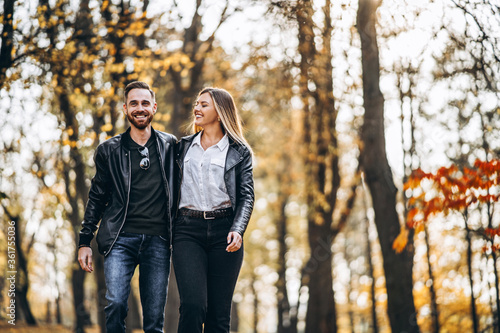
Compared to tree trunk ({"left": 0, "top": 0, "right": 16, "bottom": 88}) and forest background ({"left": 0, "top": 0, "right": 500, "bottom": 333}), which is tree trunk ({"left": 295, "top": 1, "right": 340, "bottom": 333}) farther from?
tree trunk ({"left": 0, "top": 0, "right": 16, "bottom": 88})

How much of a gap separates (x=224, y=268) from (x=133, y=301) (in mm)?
12962

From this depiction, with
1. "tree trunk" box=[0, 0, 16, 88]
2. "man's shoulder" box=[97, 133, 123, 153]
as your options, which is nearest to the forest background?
"tree trunk" box=[0, 0, 16, 88]

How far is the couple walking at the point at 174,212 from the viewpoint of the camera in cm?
416

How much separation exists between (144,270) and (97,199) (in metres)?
0.70

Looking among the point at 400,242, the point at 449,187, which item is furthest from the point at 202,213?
the point at 449,187

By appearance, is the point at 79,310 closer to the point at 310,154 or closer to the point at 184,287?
the point at 310,154

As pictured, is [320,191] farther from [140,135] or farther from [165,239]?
[165,239]

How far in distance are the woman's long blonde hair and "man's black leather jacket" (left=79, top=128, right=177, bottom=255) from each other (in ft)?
1.71

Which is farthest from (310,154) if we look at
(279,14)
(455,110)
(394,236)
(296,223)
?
(296,223)

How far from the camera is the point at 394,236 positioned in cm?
802

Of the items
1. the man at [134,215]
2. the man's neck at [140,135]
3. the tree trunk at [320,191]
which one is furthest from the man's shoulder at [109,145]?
the tree trunk at [320,191]

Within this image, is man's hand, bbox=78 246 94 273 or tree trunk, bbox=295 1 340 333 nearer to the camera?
man's hand, bbox=78 246 94 273

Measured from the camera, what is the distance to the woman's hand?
406 centimetres

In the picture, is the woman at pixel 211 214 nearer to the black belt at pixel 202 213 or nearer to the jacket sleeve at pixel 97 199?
the black belt at pixel 202 213
